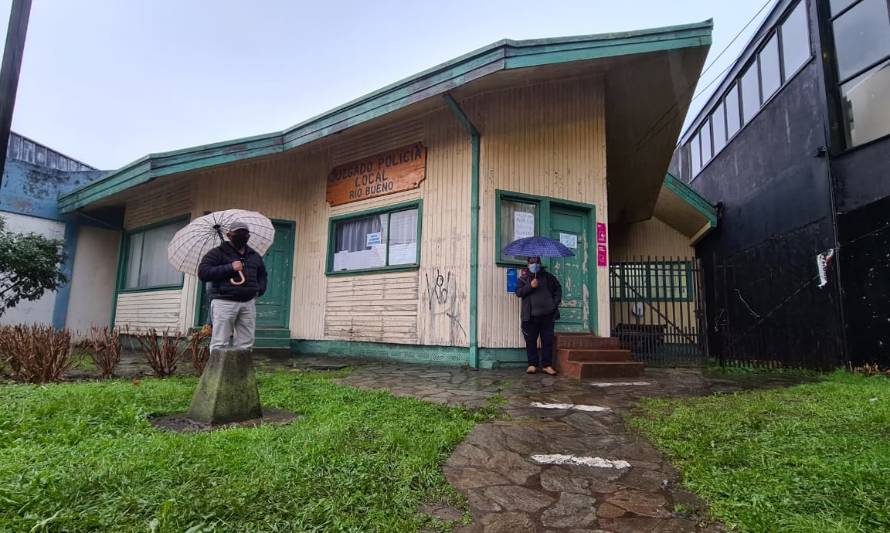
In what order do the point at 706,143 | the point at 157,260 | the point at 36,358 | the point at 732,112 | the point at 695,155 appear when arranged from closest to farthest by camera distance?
the point at 36,358 → the point at 157,260 → the point at 732,112 → the point at 706,143 → the point at 695,155

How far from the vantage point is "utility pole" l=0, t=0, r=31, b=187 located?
473cm

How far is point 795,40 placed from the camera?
916cm

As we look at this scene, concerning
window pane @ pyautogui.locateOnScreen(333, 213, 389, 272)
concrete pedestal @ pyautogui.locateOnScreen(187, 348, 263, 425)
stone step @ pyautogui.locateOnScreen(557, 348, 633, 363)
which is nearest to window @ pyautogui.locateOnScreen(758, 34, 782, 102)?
stone step @ pyautogui.locateOnScreen(557, 348, 633, 363)

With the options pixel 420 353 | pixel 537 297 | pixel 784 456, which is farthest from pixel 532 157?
pixel 784 456

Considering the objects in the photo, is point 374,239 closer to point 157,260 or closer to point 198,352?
point 198,352

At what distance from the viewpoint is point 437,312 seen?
746 cm

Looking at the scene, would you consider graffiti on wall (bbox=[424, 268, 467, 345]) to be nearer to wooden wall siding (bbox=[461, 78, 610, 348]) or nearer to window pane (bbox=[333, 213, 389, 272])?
wooden wall siding (bbox=[461, 78, 610, 348])

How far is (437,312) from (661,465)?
16.0 ft

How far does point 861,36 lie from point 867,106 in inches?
48.0

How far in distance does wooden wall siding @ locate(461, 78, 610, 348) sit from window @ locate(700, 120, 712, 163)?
828 centimetres

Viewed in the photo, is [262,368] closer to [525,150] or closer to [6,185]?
[525,150]

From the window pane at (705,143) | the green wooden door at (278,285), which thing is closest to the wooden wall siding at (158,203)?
the green wooden door at (278,285)

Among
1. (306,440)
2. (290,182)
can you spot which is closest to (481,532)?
(306,440)

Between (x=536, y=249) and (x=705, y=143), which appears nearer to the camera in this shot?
(x=536, y=249)
